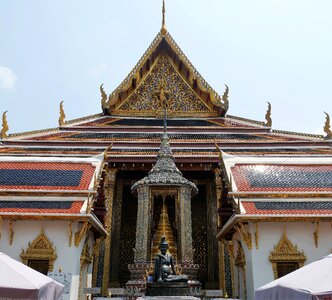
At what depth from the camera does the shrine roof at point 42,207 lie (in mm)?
7336

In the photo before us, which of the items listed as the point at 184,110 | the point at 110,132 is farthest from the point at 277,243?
the point at 184,110

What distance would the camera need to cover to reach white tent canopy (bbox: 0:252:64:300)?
10.2ft

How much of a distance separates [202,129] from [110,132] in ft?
8.85

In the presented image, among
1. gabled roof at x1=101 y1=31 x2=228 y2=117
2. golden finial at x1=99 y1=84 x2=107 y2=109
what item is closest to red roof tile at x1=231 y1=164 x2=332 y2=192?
gabled roof at x1=101 y1=31 x2=228 y2=117

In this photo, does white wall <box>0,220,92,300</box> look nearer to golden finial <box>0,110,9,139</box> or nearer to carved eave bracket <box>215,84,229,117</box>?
golden finial <box>0,110,9,139</box>

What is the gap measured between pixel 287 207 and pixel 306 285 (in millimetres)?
4206

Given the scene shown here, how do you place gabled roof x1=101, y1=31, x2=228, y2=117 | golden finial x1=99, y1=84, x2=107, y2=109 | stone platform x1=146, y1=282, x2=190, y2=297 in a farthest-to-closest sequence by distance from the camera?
gabled roof x1=101, y1=31, x2=228, y2=117, golden finial x1=99, y1=84, x2=107, y2=109, stone platform x1=146, y1=282, x2=190, y2=297

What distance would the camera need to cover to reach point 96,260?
9.65 metres

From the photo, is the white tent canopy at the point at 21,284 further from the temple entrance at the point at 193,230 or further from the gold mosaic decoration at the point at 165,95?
the gold mosaic decoration at the point at 165,95

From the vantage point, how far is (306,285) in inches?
129

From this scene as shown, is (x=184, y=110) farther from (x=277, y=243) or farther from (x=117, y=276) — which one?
(x=277, y=243)

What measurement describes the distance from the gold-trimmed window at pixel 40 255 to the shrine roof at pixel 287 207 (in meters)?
3.36

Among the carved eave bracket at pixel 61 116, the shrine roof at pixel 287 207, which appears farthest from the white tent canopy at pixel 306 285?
the carved eave bracket at pixel 61 116

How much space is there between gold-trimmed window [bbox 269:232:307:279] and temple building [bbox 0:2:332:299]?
16 millimetres
